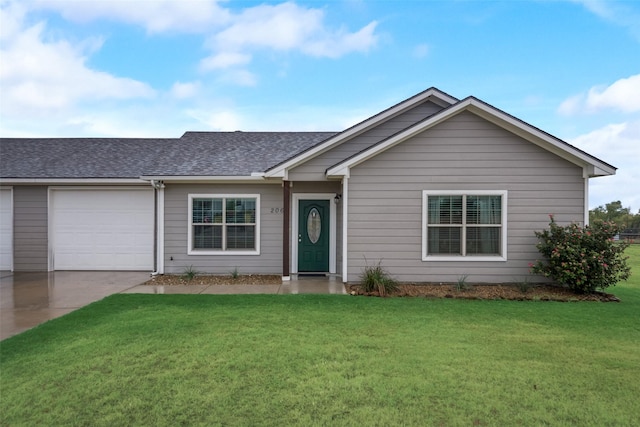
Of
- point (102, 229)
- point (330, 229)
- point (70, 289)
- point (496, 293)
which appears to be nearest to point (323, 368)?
point (496, 293)

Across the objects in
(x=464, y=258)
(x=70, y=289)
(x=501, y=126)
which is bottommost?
(x=70, y=289)

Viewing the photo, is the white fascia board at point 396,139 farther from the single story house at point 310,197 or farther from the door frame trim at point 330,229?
the door frame trim at point 330,229

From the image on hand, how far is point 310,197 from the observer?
10.4 metres

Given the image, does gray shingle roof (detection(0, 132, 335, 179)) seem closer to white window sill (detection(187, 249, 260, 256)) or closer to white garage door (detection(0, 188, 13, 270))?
white garage door (detection(0, 188, 13, 270))

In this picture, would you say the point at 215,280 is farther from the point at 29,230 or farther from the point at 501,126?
the point at 501,126

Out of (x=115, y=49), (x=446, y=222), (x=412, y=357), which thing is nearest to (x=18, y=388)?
(x=412, y=357)

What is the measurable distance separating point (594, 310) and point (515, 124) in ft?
14.3

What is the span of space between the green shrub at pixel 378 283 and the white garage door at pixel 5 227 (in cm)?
1128

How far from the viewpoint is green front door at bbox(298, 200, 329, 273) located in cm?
1045

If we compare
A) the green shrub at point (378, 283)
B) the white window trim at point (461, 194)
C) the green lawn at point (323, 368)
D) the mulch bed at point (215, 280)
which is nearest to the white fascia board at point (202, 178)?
the mulch bed at point (215, 280)

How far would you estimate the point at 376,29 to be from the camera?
12492mm

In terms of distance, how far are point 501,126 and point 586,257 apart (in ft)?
11.7

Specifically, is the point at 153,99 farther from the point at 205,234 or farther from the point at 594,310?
the point at 594,310

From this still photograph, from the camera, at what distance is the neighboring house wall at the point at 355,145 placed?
9500 millimetres
